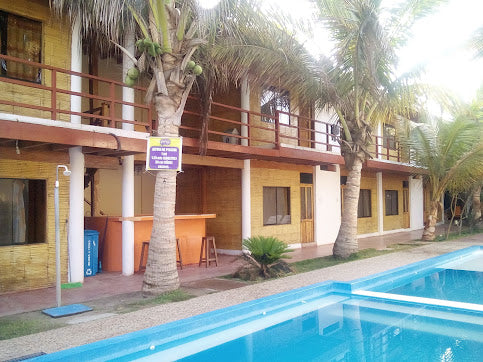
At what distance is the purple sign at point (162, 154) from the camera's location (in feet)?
25.3

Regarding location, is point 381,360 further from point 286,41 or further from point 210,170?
point 210,170

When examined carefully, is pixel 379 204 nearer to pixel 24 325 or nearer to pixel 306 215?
pixel 306 215

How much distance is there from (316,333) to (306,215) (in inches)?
400

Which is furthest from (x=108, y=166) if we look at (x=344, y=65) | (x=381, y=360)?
(x=381, y=360)

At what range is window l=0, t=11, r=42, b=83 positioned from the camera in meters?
8.88

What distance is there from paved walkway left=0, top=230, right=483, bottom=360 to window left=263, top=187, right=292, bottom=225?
411 cm

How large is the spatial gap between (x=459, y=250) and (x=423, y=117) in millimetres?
5634

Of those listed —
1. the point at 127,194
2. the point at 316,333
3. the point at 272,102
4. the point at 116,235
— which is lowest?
the point at 316,333

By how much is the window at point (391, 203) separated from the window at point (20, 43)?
59.9ft

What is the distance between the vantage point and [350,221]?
12.3 m

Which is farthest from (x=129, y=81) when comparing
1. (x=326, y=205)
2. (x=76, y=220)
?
(x=326, y=205)

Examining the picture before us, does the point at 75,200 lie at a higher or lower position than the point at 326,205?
higher

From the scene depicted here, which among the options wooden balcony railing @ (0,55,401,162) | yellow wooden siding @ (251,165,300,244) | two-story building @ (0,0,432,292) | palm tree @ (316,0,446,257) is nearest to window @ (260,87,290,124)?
two-story building @ (0,0,432,292)

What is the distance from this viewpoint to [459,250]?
13383 mm
